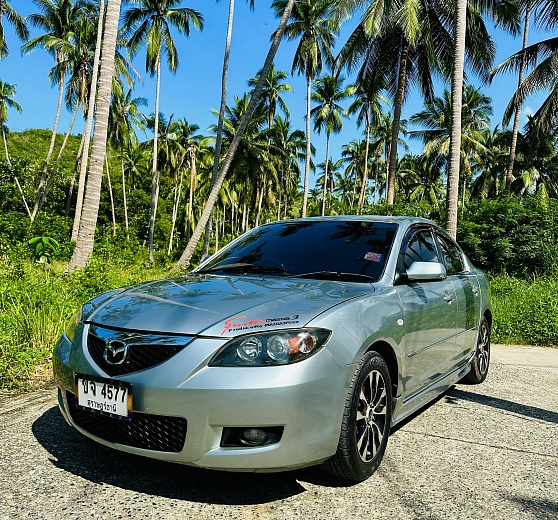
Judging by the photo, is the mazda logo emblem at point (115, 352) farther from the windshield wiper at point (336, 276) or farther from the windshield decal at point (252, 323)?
the windshield wiper at point (336, 276)

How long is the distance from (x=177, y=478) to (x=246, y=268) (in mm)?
1528

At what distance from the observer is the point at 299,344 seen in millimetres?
2520

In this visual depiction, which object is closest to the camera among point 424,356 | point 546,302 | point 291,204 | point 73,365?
point 73,365

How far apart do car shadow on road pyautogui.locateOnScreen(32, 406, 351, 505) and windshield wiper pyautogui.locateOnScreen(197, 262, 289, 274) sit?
1323 mm

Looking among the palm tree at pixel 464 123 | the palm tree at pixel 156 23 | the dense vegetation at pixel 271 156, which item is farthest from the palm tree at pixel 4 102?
the palm tree at pixel 464 123

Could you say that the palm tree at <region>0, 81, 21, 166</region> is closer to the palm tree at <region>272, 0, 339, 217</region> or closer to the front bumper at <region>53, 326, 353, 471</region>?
the palm tree at <region>272, 0, 339, 217</region>

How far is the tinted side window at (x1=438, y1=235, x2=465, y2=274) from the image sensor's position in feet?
15.2

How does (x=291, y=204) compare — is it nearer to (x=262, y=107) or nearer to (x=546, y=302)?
(x=262, y=107)

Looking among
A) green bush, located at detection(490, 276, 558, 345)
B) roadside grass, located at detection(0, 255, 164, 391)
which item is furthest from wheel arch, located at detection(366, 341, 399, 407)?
green bush, located at detection(490, 276, 558, 345)

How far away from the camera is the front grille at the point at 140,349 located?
251 centimetres

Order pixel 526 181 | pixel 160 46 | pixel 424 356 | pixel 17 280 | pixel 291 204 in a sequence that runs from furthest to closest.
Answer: pixel 291 204 → pixel 526 181 → pixel 160 46 → pixel 17 280 → pixel 424 356

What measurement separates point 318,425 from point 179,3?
34.4 metres

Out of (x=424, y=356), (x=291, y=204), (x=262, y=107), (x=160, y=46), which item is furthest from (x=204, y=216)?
(x=291, y=204)

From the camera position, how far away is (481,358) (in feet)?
17.9
